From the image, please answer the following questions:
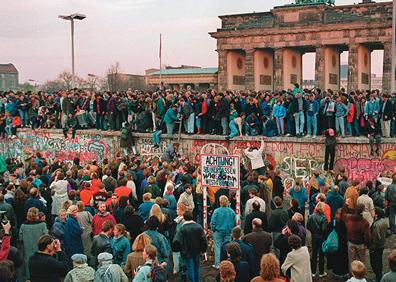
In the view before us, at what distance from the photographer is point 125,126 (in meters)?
26.2

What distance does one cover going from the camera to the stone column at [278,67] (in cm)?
5328

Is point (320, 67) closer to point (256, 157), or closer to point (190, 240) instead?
point (256, 157)

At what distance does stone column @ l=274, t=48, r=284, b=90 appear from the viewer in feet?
175

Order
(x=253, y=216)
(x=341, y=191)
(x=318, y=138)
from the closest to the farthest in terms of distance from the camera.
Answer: (x=253, y=216)
(x=341, y=191)
(x=318, y=138)

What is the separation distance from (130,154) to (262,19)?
31.6 meters

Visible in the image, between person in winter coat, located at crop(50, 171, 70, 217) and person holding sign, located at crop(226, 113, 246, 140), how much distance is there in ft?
31.2

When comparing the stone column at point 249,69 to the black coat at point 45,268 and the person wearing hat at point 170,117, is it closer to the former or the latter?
the person wearing hat at point 170,117

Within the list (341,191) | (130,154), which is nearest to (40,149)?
(130,154)

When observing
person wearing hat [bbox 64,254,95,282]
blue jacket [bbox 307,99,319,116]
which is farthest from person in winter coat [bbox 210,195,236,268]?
blue jacket [bbox 307,99,319,116]

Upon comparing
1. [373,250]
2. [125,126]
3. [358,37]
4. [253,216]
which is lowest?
[373,250]

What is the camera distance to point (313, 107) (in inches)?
825

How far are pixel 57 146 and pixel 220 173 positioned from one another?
1852 centimetres

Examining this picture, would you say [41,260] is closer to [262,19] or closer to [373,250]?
[373,250]

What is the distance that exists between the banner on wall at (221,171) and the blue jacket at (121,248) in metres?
4.40
